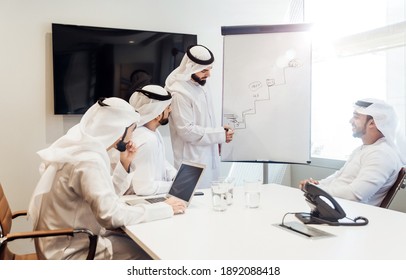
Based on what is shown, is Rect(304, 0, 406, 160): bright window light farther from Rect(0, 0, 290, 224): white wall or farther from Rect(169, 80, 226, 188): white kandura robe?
Rect(0, 0, 290, 224): white wall

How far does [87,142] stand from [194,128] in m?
1.33

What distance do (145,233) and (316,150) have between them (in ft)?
9.18

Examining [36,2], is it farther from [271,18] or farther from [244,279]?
[244,279]

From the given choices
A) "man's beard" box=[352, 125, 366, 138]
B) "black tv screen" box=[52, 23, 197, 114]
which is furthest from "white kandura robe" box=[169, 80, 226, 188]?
"man's beard" box=[352, 125, 366, 138]

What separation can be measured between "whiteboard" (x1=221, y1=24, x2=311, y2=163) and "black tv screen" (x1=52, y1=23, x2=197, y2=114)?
72cm

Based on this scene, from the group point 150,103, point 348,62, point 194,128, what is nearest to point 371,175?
point 194,128

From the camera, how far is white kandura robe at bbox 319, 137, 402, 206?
230 cm

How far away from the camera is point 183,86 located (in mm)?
2941

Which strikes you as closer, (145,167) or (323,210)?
(323,210)

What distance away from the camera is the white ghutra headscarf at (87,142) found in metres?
1.62

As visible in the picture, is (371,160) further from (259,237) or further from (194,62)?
(194,62)

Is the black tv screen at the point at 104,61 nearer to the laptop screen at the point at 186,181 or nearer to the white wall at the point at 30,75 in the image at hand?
the white wall at the point at 30,75

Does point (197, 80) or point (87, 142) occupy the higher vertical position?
point (197, 80)

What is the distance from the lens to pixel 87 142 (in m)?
1.64
